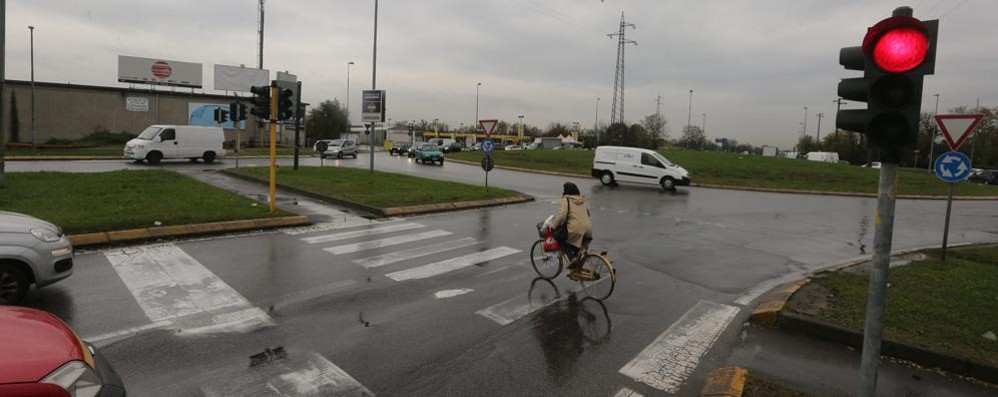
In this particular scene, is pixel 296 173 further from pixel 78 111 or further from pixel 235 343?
pixel 78 111

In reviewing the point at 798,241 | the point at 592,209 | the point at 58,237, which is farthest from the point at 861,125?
the point at 592,209

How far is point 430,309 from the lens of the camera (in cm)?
627

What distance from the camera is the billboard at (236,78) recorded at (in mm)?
56594

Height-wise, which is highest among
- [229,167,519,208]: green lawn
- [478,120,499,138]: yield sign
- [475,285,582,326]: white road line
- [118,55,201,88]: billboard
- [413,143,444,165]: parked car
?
[118,55,201,88]: billboard

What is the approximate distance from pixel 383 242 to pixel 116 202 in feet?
21.0

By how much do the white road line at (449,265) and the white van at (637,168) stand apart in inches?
636

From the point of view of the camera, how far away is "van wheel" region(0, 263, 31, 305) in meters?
5.65

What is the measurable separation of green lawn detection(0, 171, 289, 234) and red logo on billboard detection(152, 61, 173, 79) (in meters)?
40.4

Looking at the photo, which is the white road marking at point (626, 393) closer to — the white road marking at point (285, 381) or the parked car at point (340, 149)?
the white road marking at point (285, 381)

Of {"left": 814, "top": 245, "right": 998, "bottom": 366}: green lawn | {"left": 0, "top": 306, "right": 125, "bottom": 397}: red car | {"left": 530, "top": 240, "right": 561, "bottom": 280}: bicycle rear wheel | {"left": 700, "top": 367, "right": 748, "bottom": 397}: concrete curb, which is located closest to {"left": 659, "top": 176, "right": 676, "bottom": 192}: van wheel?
{"left": 814, "top": 245, "right": 998, "bottom": 366}: green lawn

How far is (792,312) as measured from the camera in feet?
21.0

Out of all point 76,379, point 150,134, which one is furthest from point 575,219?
point 150,134

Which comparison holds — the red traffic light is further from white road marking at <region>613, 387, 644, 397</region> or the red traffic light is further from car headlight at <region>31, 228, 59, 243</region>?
car headlight at <region>31, 228, 59, 243</region>

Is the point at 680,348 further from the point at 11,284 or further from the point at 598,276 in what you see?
the point at 11,284
